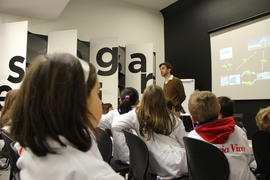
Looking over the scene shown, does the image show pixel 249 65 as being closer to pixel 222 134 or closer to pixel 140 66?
pixel 140 66

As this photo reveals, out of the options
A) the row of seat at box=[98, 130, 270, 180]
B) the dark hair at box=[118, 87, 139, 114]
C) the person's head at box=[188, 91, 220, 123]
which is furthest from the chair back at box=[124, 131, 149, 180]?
the dark hair at box=[118, 87, 139, 114]

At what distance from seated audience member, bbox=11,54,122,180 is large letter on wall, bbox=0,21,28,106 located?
163 inches

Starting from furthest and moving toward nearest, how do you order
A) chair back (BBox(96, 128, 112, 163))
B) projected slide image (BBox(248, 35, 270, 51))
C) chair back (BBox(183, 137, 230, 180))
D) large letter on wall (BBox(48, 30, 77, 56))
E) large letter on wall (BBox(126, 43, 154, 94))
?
large letter on wall (BBox(126, 43, 154, 94))
large letter on wall (BBox(48, 30, 77, 56))
projected slide image (BBox(248, 35, 270, 51))
chair back (BBox(96, 128, 112, 163))
chair back (BBox(183, 137, 230, 180))

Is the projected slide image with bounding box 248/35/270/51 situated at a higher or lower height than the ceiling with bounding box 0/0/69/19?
lower

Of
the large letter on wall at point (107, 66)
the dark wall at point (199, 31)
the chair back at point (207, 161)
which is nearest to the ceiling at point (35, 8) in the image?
the large letter on wall at point (107, 66)

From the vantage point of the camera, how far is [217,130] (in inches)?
59.0

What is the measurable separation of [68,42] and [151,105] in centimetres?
369

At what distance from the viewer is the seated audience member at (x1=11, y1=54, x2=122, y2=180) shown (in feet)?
2.05

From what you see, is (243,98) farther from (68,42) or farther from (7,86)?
(7,86)

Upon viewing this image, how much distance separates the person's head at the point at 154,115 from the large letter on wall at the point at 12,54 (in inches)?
132

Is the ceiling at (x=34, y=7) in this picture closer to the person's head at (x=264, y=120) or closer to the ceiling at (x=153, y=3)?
the ceiling at (x=153, y=3)

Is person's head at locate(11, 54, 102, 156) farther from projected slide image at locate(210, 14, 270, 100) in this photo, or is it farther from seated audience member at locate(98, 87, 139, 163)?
projected slide image at locate(210, 14, 270, 100)

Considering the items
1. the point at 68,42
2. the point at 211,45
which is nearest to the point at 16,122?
the point at 68,42

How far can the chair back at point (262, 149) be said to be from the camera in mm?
1812
